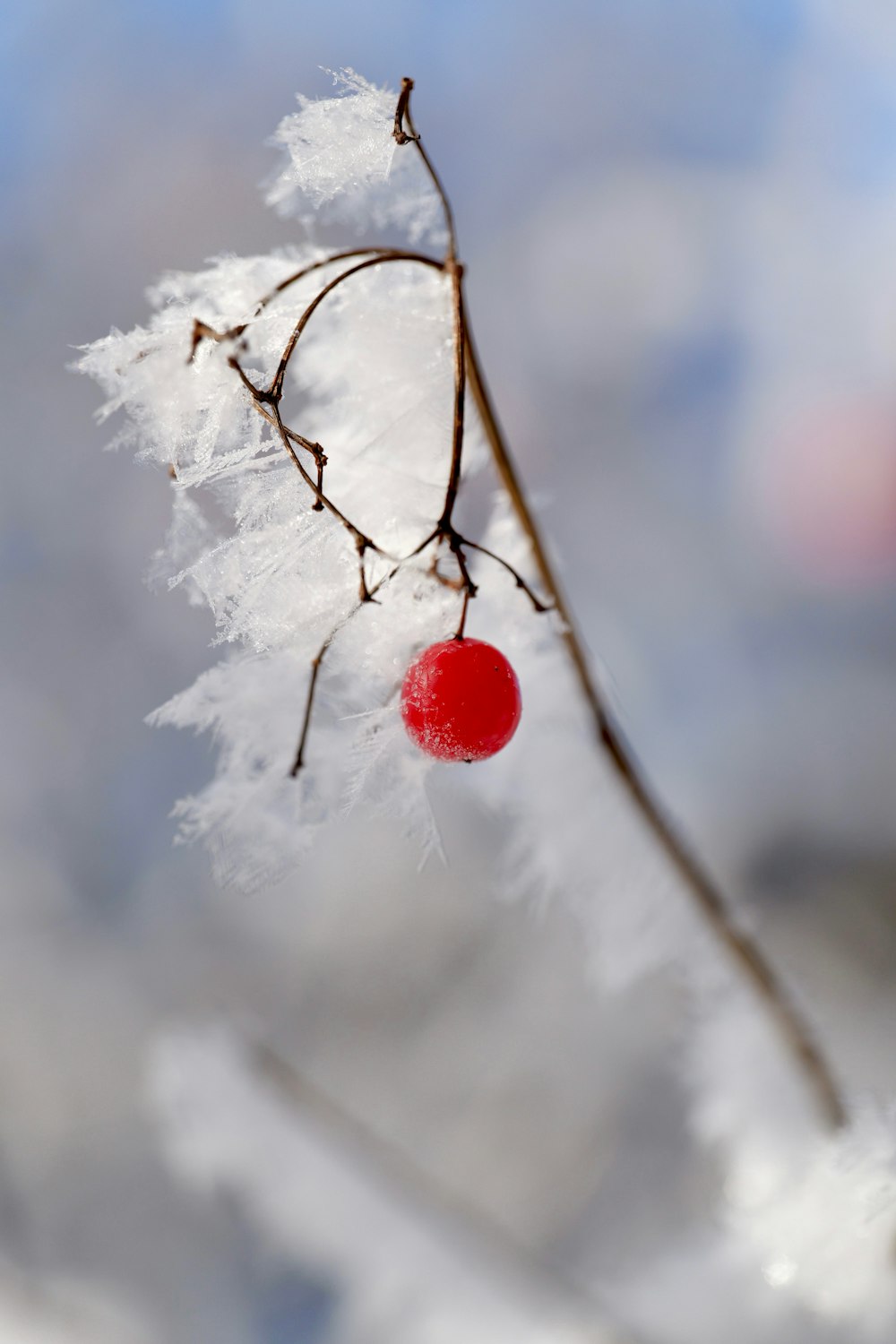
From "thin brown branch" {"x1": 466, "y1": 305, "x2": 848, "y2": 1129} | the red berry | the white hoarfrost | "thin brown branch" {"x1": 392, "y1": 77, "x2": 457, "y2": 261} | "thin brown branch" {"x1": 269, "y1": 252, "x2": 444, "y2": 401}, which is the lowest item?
the white hoarfrost

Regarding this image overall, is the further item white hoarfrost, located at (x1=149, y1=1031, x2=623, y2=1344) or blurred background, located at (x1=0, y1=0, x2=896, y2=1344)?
blurred background, located at (x1=0, y1=0, x2=896, y2=1344)

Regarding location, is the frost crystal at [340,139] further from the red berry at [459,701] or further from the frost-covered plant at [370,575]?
the red berry at [459,701]

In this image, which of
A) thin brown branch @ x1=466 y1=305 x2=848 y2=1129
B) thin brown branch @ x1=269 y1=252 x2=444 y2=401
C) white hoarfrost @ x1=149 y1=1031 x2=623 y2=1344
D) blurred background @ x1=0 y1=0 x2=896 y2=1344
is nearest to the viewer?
thin brown branch @ x1=269 y1=252 x2=444 y2=401

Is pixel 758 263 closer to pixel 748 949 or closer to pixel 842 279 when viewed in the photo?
pixel 842 279

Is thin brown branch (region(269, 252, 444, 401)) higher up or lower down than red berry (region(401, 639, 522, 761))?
higher up

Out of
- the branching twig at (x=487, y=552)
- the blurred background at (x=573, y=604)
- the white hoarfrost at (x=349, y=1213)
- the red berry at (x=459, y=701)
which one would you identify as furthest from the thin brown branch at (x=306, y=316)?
the white hoarfrost at (x=349, y=1213)

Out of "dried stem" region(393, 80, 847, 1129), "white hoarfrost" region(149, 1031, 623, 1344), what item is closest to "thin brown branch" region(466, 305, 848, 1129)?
"dried stem" region(393, 80, 847, 1129)

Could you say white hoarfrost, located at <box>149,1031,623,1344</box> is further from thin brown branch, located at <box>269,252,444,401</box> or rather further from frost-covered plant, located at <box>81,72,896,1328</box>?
thin brown branch, located at <box>269,252,444,401</box>

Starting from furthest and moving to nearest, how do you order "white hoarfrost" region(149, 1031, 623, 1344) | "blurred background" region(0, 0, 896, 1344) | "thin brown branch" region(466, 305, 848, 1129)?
1. "blurred background" region(0, 0, 896, 1344)
2. "white hoarfrost" region(149, 1031, 623, 1344)
3. "thin brown branch" region(466, 305, 848, 1129)
